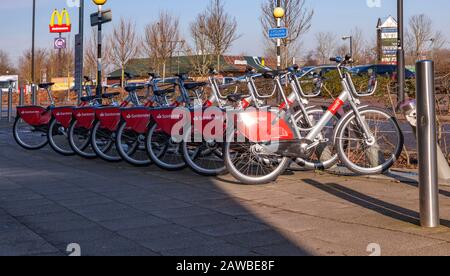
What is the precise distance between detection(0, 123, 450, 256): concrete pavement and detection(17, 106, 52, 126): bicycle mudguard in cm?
258

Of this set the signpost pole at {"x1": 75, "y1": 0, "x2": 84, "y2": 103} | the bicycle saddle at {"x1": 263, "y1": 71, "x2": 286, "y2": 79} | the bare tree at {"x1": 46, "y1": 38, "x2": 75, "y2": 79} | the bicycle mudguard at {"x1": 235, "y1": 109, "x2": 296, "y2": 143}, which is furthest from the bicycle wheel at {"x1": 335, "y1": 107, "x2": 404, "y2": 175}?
the bare tree at {"x1": 46, "y1": 38, "x2": 75, "y2": 79}

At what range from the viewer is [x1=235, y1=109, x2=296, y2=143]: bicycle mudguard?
7457 millimetres

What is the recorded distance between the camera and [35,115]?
11.4 meters

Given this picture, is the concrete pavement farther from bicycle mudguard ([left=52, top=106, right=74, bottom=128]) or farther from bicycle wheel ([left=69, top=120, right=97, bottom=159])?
bicycle mudguard ([left=52, top=106, right=74, bottom=128])

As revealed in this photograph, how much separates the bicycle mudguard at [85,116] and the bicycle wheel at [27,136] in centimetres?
136

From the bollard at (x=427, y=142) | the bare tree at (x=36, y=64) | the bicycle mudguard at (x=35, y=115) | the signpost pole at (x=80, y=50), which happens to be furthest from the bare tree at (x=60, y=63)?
the bollard at (x=427, y=142)

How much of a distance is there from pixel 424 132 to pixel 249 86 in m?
3.55

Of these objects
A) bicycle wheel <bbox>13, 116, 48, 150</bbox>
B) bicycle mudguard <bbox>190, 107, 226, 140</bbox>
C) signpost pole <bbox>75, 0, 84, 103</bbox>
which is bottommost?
bicycle wheel <bbox>13, 116, 48, 150</bbox>

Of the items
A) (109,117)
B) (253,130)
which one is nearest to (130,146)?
(109,117)

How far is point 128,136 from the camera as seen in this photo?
9516 mm

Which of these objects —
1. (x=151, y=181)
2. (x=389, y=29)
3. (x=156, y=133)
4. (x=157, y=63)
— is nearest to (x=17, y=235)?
(x=151, y=181)

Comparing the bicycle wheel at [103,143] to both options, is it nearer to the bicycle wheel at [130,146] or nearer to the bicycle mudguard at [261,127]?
the bicycle wheel at [130,146]

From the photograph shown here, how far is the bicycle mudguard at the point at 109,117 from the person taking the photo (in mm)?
9750
